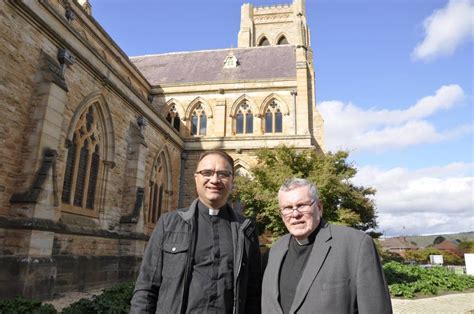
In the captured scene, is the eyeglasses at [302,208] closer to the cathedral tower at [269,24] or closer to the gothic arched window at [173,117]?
the gothic arched window at [173,117]

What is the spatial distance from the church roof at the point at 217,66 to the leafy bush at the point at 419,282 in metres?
14.9

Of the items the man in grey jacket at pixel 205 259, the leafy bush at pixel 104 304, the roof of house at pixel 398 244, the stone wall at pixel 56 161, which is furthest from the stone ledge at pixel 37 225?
the roof of house at pixel 398 244

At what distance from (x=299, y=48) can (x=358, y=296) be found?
972 inches

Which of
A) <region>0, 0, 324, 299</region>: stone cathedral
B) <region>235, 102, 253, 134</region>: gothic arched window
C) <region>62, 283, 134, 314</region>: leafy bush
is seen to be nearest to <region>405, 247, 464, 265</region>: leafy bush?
<region>0, 0, 324, 299</region>: stone cathedral

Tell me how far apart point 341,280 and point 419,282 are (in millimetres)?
13079

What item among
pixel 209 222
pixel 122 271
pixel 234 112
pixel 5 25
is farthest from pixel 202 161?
pixel 234 112

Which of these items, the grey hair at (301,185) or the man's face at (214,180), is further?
the man's face at (214,180)

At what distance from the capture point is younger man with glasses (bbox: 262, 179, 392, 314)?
2.00 meters

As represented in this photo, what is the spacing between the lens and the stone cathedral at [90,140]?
7.73 meters

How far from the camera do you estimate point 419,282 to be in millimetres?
12695

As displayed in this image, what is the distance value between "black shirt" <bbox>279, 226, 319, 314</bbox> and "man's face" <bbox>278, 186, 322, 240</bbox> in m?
0.07

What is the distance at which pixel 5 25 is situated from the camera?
7727mm

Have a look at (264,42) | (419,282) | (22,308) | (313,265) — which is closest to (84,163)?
(22,308)

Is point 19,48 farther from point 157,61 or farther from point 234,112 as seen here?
point 157,61
